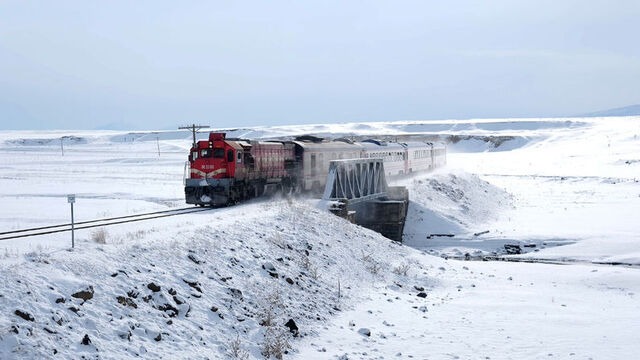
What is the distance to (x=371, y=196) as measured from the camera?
1340 inches

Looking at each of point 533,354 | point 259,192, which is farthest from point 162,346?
point 259,192

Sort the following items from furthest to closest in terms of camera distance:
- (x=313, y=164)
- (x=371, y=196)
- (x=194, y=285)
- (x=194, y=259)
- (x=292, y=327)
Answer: (x=313, y=164), (x=371, y=196), (x=194, y=259), (x=292, y=327), (x=194, y=285)

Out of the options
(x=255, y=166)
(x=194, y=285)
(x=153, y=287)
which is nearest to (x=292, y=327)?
(x=194, y=285)

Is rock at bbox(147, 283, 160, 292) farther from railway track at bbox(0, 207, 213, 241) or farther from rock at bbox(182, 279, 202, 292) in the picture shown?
railway track at bbox(0, 207, 213, 241)

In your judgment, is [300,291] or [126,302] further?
[300,291]

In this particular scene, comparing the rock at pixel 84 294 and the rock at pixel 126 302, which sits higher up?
the rock at pixel 84 294

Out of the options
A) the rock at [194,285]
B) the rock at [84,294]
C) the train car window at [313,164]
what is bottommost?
the rock at [194,285]

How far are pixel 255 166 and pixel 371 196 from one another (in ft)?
23.2

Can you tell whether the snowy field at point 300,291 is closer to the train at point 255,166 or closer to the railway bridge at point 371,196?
the railway bridge at point 371,196

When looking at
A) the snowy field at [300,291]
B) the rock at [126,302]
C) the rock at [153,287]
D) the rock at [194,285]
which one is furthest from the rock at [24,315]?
the rock at [194,285]

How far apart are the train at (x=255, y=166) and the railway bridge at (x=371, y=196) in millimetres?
3691

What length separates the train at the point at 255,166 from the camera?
95.3ft

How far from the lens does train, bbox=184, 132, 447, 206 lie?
2905 cm

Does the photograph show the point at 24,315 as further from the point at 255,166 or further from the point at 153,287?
the point at 255,166
